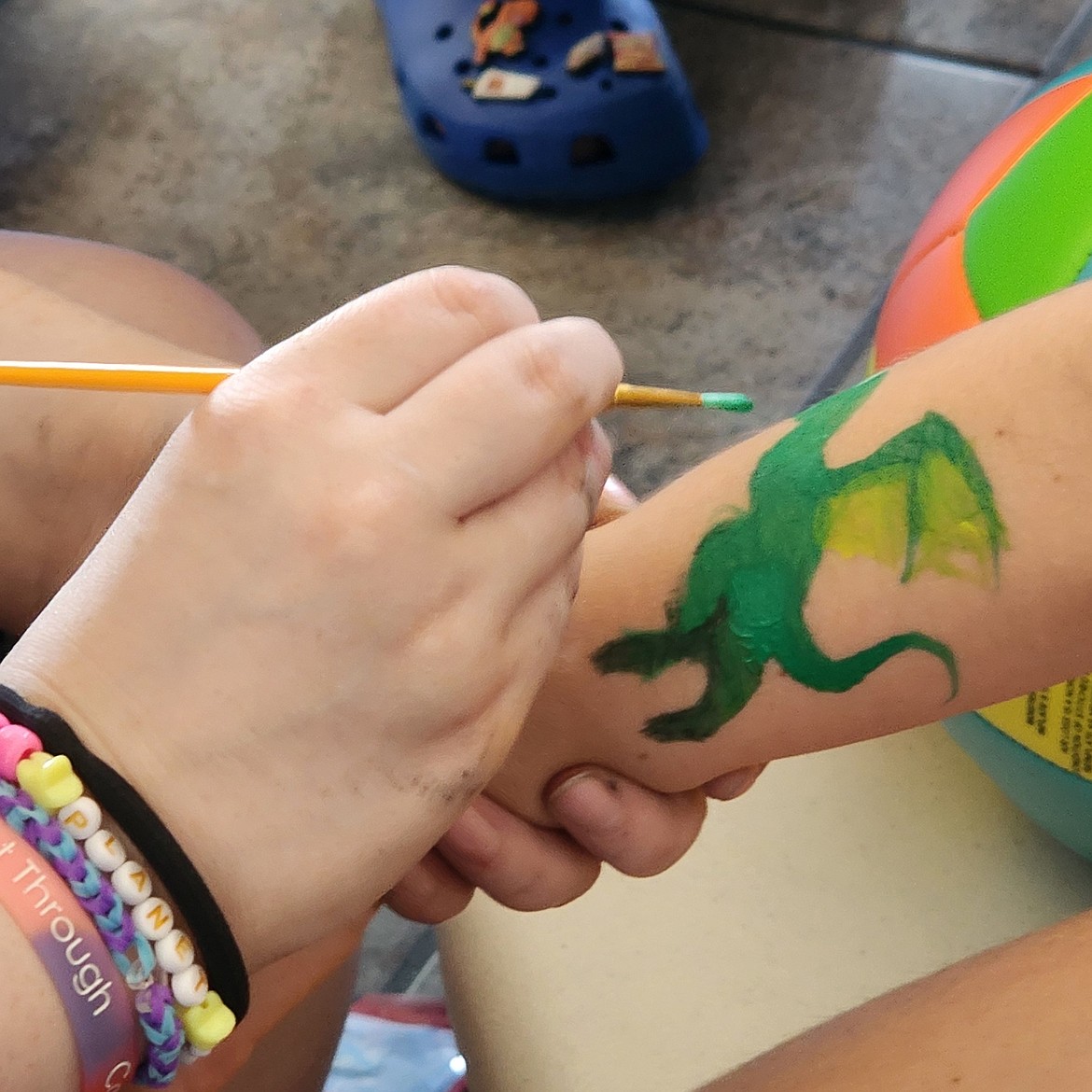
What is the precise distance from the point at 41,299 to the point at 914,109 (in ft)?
4.37

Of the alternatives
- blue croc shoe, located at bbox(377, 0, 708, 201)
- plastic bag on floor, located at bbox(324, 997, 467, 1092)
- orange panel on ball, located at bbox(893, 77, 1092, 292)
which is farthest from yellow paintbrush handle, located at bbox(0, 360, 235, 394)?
blue croc shoe, located at bbox(377, 0, 708, 201)

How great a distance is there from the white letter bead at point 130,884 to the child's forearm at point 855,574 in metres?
0.35

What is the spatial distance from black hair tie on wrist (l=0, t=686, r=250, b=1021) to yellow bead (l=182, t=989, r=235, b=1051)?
10 mm

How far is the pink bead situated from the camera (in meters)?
0.42

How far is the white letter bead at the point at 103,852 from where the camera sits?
16.6 inches

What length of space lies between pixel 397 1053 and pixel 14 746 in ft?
2.45

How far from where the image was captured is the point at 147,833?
43cm

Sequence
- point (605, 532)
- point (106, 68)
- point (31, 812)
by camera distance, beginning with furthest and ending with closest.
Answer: point (106, 68), point (605, 532), point (31, 812)

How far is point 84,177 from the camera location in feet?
5.93

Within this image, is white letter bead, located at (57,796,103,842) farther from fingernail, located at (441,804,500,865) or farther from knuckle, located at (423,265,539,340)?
fingernail, located at (441,804,500,865)

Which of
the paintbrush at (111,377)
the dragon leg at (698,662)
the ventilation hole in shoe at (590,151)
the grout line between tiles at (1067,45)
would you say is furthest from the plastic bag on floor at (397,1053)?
the grout line between tiles at (1067,45)

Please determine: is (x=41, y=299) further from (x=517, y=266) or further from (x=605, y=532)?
(x=517, y=266)

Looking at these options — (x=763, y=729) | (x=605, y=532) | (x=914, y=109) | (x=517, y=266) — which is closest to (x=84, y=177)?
(x=517, y=266)

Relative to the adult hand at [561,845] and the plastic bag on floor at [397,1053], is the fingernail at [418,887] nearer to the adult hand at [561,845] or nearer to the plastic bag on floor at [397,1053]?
the adult hand at [561,845]
